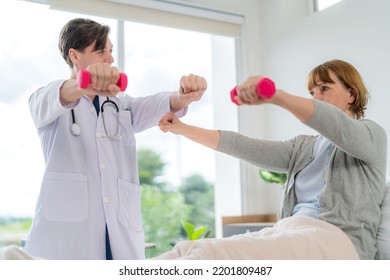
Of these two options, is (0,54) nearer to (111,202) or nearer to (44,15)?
(44,15)

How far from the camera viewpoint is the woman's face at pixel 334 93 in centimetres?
162

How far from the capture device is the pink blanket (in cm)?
115

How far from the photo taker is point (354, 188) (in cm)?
143

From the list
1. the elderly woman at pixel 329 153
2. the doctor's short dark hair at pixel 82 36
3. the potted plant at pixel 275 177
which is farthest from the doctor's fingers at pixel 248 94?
the potted plant at pixel 275 177

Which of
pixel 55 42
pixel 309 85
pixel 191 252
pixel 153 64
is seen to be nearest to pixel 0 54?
pixel 55 42

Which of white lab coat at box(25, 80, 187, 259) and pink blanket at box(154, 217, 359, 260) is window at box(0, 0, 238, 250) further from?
pink blanket at box(154, 217, 359, 260)

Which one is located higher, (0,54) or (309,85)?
(0,54)

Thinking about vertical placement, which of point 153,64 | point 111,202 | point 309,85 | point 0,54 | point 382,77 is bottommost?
point 111,202

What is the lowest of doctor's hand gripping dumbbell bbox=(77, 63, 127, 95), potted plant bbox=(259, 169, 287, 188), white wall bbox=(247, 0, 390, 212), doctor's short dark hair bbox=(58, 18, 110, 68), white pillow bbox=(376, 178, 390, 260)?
white pillow bbox=(376, 178, 390, 260)

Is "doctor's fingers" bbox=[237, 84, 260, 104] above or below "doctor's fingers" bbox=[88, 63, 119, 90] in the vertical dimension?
below

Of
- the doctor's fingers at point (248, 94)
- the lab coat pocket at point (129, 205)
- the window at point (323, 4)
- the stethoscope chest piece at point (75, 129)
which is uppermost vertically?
the window at point (323, 4)

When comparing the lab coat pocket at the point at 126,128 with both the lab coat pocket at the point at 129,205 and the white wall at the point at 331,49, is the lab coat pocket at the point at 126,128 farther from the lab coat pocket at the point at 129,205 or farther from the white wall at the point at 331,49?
the white wall at the point at 331,49

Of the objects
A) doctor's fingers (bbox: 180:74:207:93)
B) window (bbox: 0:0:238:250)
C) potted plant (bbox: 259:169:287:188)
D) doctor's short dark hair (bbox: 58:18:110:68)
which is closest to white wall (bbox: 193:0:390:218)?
potted plant (bbox: 259:169:287:188)
